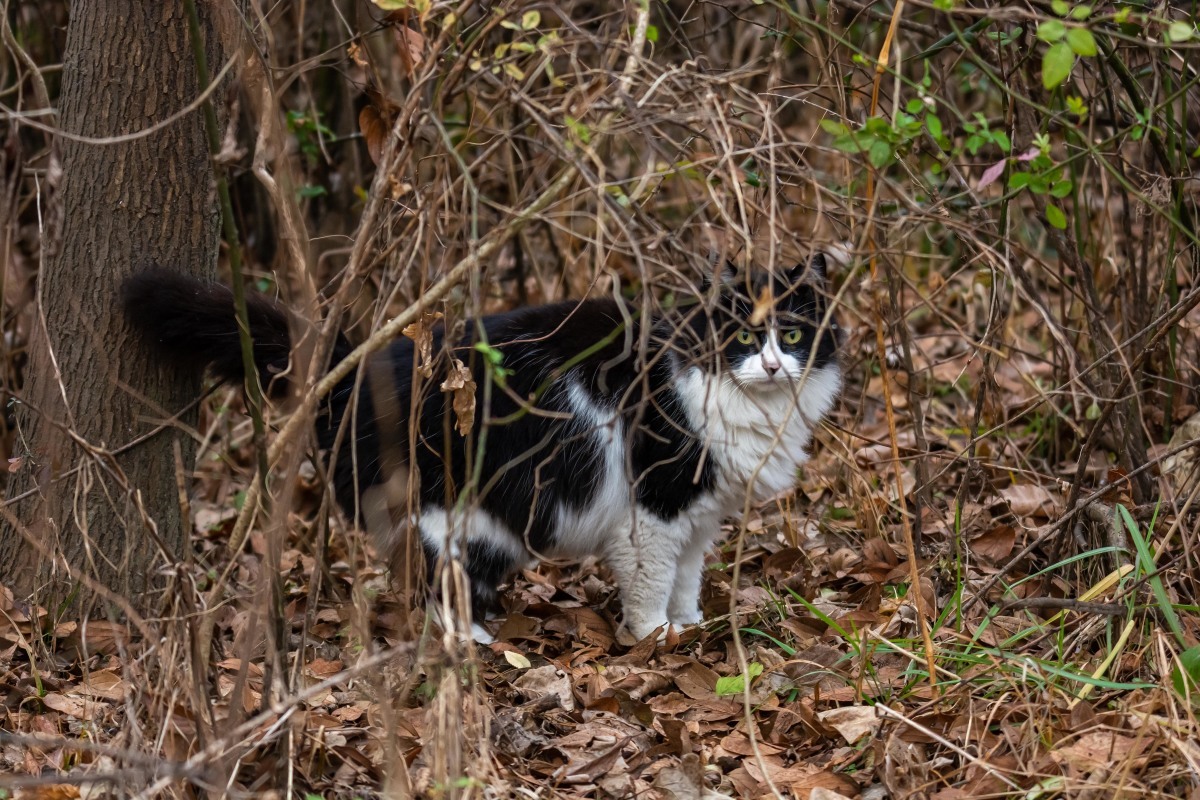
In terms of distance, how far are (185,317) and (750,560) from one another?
2.18m

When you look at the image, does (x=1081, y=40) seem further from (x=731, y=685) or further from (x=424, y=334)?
(x=731, y=685)

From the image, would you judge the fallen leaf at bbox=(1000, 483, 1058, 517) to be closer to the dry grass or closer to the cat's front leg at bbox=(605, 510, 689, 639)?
the dry grass

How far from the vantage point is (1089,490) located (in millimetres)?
3760

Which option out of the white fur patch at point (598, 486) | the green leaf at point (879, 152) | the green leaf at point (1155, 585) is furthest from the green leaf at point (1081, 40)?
the white fur patch at point (598, 486)

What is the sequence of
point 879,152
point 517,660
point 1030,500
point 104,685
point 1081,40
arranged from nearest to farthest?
point 1081,40 → point 879,152 → point 104,685 → point 517,660 → point 1030,500

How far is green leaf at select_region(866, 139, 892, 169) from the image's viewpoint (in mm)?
2326

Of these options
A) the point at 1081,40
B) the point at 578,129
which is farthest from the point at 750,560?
the point at 1081,40

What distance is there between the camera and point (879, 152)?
233 centimetres

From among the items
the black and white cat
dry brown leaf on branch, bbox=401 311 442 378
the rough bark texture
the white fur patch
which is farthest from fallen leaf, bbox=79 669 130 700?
the white fur patch

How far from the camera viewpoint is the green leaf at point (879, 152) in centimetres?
233

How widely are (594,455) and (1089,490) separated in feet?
5.34

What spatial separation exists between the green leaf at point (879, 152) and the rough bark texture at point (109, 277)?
72.5 inches

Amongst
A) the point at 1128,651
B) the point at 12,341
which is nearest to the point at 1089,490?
the point at 1128,651

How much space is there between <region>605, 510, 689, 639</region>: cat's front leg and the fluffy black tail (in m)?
1.24
